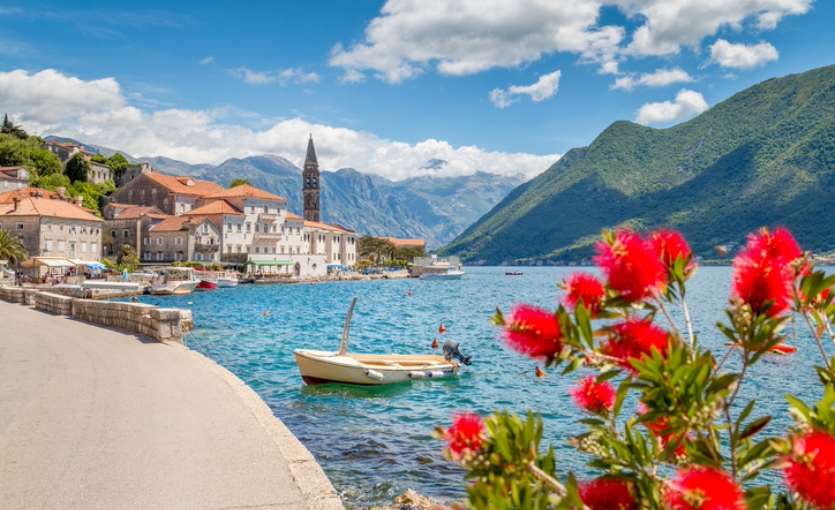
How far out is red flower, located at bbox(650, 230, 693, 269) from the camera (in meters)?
2.67

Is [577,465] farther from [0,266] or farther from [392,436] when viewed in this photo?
[0,266]

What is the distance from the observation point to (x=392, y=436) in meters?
13.5

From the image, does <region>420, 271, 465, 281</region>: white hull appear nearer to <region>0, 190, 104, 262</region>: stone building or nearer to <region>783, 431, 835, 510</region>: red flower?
<region>0, 190, 104, 262</region>: stone building

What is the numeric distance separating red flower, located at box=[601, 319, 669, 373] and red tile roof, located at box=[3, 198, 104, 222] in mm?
78433

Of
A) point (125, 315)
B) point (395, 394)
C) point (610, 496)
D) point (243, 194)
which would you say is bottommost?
point (395, 394)

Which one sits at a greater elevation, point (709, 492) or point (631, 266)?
point (631, 266)

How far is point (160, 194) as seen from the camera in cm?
9544

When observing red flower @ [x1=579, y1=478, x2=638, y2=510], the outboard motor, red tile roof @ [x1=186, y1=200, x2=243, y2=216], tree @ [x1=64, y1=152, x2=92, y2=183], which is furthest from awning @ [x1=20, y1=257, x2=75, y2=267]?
red flower @ [x1=579, y1=478, x2=638, y2=510]

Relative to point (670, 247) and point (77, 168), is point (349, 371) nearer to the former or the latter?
point (670, 247)

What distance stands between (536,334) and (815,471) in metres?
1.09

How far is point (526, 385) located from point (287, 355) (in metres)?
10.8

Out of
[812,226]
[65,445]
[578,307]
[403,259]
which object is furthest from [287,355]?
[812,226]

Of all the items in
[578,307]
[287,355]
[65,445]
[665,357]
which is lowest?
[287,355]

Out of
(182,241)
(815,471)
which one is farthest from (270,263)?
(815,471)
